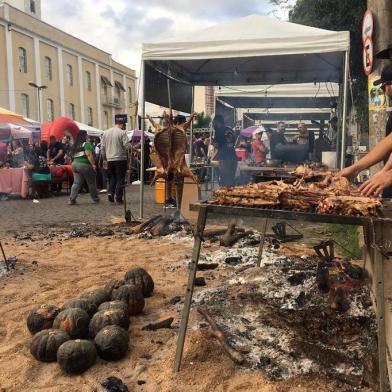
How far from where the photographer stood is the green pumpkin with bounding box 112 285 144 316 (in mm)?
3645

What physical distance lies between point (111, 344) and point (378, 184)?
201 centimetres

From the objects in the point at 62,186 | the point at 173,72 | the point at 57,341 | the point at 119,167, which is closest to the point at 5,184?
the point at 62,186

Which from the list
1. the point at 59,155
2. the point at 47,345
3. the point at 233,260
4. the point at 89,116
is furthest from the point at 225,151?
the point at 89,116

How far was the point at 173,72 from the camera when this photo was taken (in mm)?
9594

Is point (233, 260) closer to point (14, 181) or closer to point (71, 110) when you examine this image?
point (14, 181)

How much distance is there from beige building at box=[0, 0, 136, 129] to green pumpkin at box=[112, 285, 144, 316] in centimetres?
3341

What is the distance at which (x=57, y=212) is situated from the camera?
400 inches

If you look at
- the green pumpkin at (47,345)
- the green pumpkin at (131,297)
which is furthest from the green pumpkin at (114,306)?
the green pumpkin at (47,345)

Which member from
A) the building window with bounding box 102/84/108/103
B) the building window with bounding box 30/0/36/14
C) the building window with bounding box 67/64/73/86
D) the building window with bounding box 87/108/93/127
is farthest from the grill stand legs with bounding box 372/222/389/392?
the building window with bounding box 30/0/36/14

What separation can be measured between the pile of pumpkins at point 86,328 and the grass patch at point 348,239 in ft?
10.0

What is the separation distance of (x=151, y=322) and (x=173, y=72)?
7.07 m

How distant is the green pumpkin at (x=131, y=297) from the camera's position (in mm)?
3645

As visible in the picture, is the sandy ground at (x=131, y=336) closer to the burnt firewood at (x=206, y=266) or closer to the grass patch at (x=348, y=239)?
the burnt firewood at (x=206, y=266)

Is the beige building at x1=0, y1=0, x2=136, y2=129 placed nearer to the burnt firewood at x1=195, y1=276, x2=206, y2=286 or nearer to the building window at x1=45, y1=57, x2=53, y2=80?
the building window at x1=45, y1=57, x2=53, y2=80
